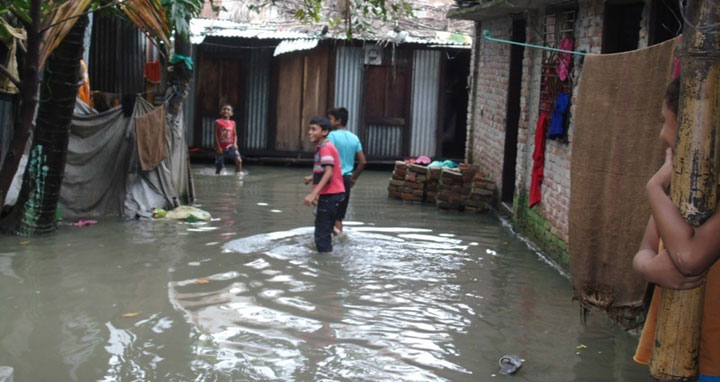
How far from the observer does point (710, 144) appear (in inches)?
107

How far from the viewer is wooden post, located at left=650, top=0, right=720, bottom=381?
8.89ft

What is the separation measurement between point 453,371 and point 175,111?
8256 mm

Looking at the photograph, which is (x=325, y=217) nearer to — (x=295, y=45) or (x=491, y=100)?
(x=491, y=100)

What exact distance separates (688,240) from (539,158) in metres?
8.09

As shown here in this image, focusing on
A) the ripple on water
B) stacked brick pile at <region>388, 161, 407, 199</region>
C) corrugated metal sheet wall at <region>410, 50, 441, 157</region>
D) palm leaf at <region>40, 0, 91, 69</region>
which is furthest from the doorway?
palm leaf at <region>40, 0, 91, 69</region>

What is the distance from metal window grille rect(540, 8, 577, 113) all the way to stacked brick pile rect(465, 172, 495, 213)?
3013 millimetres

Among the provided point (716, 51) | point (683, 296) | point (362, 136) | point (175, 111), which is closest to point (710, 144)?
point (716, 51)

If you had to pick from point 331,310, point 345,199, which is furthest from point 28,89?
point 345,199

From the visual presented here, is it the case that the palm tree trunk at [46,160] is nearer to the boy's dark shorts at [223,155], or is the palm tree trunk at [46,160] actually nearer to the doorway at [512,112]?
the doorway at [512,112]

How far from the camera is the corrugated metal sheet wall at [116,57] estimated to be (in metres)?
14.8

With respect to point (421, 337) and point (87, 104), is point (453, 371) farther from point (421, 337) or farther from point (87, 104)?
point (87, 104)

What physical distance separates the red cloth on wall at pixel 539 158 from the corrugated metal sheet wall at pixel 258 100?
386 inches

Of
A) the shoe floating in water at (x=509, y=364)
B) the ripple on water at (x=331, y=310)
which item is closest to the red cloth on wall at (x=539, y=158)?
the ripple on water at (x=331, y=310)

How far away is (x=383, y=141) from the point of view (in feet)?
65.6
